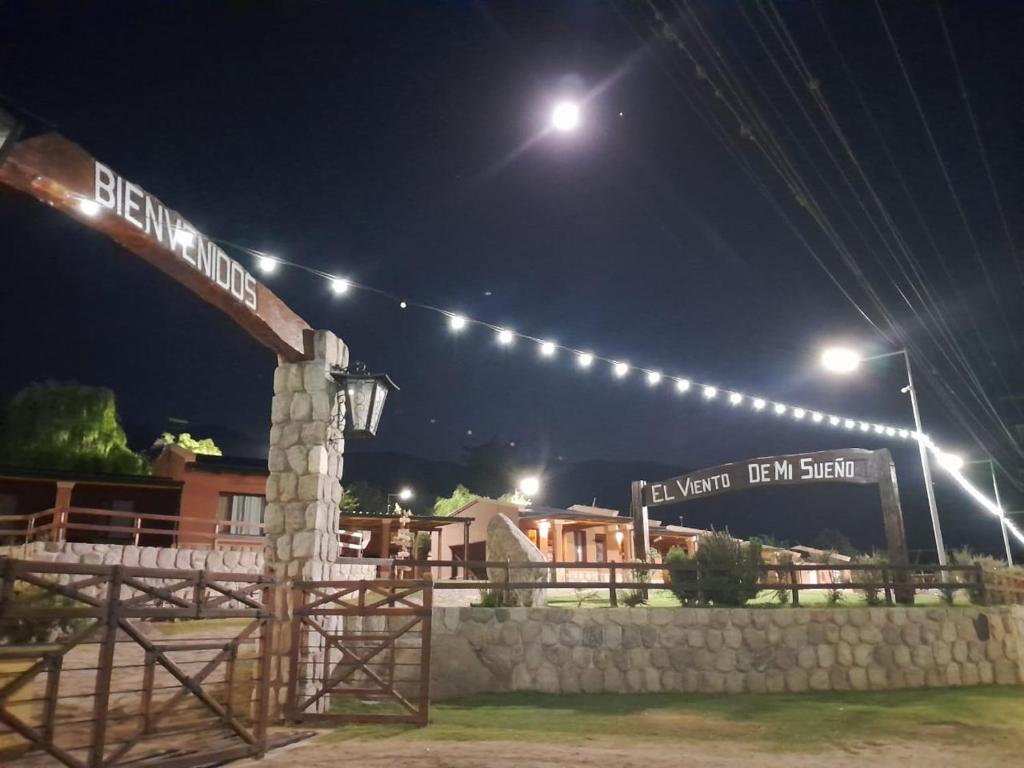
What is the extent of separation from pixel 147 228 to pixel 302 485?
3.57 metres

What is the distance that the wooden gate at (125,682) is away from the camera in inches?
174

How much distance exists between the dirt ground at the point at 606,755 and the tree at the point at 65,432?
2428cm

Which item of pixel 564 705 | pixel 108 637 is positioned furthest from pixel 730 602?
pixel 108 637

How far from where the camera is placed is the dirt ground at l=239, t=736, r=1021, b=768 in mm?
5738

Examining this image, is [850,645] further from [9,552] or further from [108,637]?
[9,552]

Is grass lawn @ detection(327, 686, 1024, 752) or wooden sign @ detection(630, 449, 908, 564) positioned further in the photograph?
wooden sign @ detection(630, 449, 908, 564)

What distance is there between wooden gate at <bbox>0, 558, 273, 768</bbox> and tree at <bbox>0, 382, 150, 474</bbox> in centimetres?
2015

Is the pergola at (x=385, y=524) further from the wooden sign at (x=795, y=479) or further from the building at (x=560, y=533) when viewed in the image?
the wooden sign at (x=795, y=479)

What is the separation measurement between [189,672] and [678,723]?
22.5 feet

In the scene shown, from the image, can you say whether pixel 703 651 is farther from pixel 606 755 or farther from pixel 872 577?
pixel 606 755

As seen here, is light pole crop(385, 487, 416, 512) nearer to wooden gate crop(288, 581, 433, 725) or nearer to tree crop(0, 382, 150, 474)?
tree crop(0, 382, 150, 474)

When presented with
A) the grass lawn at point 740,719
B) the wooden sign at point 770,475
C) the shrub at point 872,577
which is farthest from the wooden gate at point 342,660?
the wooden sign at point 770,475

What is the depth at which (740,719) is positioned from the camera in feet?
27.4

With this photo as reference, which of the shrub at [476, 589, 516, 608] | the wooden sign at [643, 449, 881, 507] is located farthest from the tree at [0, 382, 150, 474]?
the wooden sign at [643, 449, 881, 507]
